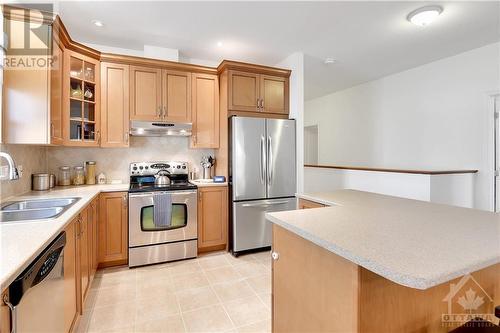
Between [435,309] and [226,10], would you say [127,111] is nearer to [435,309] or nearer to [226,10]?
[226,10]

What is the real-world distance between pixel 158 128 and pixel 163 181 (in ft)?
2.12

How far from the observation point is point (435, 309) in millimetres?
1031

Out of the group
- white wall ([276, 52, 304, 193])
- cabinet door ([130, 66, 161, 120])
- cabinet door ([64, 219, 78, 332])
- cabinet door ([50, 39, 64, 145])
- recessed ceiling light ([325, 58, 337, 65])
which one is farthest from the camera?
recessed ceiling light ([325, 58, 337, 65])

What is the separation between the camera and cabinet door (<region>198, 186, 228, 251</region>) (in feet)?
10.2

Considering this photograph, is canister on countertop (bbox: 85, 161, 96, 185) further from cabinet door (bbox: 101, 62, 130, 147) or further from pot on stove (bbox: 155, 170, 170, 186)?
pot on stove (bbox: 155, 170, 170, 186)

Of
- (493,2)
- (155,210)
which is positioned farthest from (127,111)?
(493,2)

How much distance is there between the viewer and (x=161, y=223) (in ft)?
9.36

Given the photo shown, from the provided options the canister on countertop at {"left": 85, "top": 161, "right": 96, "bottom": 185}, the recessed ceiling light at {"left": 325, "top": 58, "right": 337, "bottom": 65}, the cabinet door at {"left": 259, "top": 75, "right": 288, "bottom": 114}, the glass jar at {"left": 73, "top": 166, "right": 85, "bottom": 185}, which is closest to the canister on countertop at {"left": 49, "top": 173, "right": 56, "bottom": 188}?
the glass jar at {"left": 73, "top": 166, "right": 85, "bottom": 185}

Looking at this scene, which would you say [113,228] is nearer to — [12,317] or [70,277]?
[70,277]

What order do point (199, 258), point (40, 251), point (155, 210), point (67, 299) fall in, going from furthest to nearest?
point (199, 258), point (155, 210), point (67, 299), point (40, 251)

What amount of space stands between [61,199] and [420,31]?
3940 millimetres

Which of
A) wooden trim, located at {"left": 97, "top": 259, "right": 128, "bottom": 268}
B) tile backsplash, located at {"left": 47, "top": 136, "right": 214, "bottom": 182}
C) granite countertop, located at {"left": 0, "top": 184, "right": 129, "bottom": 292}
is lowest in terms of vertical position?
wooden trim, located at {"left": 97, "top": 259, "right": 128, "bottom": 268}

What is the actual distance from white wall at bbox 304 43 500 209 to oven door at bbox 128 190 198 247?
3478mm

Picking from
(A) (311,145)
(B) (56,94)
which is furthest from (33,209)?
(A) (311,145)
